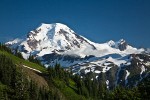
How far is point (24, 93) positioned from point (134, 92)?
3686 centimetres

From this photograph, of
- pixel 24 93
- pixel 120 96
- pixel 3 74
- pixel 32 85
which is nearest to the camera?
pixel 24 93

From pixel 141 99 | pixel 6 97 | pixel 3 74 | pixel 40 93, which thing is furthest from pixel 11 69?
pixel 141 99

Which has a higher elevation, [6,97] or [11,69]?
[11,69]

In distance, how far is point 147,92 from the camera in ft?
416

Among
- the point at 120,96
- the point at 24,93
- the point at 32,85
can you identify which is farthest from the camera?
the point at 32,85

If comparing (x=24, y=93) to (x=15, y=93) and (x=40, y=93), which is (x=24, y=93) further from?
(x=40, y=93)

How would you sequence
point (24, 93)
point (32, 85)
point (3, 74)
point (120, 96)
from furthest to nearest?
point (3, 74) < point (32, 85) < point (120, 96) < point (24, 93)

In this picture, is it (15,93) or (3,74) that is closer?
(15,93)

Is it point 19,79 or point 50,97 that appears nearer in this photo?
point 19,79

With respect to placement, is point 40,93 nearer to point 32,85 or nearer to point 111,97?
point 32,85

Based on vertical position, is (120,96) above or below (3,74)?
below

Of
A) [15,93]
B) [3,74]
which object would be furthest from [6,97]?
[3,74]

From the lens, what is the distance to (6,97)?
127750 millimetres

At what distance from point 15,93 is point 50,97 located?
180 ft
